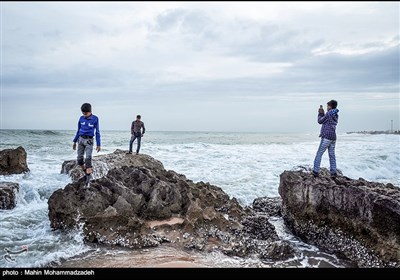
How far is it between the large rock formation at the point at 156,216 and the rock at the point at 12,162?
5.95 m

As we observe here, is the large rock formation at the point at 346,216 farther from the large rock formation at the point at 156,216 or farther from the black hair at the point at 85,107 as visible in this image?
the black hair at the point at 85,107

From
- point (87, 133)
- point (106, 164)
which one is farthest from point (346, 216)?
point (106, 164)

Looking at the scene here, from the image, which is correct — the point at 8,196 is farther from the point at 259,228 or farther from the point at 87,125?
the point at 259,228

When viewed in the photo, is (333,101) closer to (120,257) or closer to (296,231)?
(296,231)

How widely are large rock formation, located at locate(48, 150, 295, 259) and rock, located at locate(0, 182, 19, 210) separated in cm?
225

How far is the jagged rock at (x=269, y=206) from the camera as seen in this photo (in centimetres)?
927

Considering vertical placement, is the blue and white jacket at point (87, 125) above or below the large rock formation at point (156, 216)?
above

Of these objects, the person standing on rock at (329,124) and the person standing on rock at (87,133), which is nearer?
the person standing on rock at (87,133)

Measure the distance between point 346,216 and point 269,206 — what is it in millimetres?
3178

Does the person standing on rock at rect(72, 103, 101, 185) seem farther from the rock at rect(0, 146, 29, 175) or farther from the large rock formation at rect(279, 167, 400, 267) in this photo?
the rock at rect(0, 146, 29, 175)

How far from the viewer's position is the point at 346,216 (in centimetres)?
670

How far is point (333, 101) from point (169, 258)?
17.1 feet

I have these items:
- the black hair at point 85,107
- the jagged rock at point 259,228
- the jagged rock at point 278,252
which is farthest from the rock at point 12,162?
the jagged rock at point 278,252
